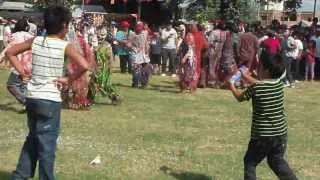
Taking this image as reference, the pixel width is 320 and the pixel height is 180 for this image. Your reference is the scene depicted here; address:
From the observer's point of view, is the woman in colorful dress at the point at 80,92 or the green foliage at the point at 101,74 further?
the green foliage at the point at 101,74

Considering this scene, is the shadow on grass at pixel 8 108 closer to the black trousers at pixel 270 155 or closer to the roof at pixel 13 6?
the black trousers at pixel 270 155

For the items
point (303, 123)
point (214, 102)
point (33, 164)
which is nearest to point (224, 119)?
point (303, 123)

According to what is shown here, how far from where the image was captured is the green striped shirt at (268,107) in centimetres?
650

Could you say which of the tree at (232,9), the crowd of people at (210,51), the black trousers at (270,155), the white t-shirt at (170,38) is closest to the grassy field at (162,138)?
the black trousers at (270,155)

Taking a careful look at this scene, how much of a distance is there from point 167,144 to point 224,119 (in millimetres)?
2921

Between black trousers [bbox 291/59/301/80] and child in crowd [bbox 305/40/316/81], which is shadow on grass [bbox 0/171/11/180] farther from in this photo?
child in crowd [bbox 305/40/316/81]

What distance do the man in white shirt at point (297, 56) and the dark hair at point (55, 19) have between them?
1465cm

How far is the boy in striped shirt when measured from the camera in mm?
6504

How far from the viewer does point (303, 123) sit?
12.1m

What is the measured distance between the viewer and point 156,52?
858 inches

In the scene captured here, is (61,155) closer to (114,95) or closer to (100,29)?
(114,95)

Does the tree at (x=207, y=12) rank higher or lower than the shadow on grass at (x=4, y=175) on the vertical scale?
higher

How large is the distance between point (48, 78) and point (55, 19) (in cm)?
52

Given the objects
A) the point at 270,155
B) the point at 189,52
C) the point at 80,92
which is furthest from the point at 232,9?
the point at 270,155
